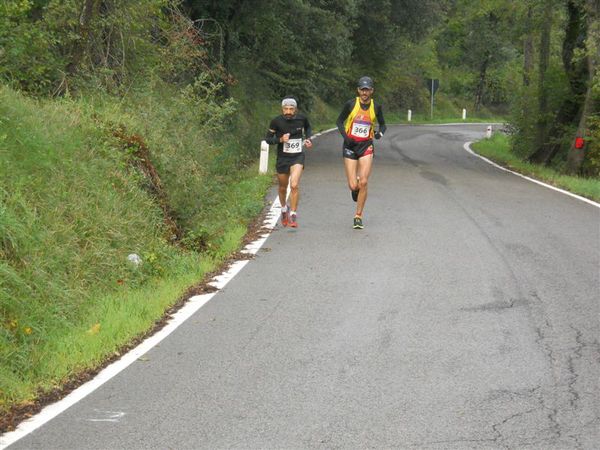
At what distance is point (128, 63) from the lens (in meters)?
17.0

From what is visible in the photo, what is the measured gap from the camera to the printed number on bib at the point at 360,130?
12.1 metres

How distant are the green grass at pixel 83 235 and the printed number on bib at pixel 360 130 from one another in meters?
2.07

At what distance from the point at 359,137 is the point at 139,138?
3003mm

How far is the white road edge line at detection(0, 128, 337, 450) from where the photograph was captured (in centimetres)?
498

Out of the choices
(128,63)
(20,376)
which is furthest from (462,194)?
(20,376)

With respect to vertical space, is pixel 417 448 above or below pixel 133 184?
below

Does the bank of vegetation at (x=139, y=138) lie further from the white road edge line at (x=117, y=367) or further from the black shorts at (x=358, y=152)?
the black shorts at (x=358, y=152)

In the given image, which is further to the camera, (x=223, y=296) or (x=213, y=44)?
(x=213, y=44)

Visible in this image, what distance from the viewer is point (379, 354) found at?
647 centimetres

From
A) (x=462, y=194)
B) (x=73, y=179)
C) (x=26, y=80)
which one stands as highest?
(x=26, y=80)

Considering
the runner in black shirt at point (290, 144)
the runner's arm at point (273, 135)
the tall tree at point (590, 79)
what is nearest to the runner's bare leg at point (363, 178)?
the runner in black shirt at point (290, 144)

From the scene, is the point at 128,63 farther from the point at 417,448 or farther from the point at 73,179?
the point at 417,448

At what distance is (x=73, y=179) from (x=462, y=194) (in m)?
9.00

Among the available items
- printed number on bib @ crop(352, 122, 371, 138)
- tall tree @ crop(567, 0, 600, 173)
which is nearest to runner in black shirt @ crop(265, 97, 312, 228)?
printed number on bib @ crop(352, 122, 371, 138)
